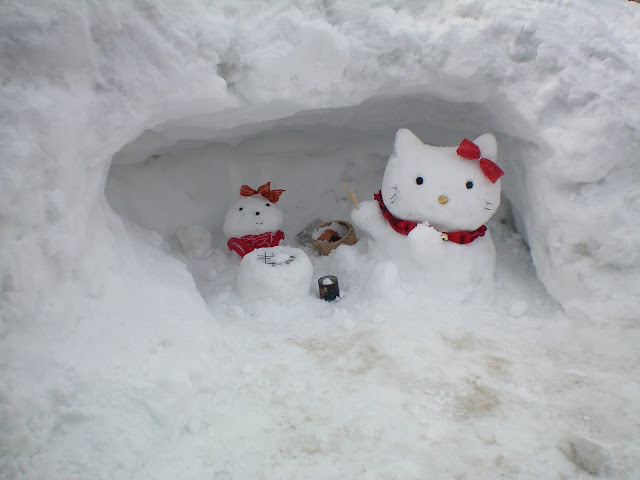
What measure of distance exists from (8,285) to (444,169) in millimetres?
1859

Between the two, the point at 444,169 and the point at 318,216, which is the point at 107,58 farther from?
the point at 318,216

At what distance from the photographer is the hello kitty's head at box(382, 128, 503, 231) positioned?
2.36 meters

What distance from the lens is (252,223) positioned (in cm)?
289

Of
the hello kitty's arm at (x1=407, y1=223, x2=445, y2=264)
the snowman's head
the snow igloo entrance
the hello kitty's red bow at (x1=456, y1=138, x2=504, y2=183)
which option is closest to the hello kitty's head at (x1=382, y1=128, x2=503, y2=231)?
the hello kitty's red bow at (x1=456, y1=138, x2=504, y2=183)

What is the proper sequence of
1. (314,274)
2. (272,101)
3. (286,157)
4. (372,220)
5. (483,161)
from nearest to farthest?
1. (272,101)
2. (483,161)
3. (372,220)
4. (314,274)
5. (286,157)

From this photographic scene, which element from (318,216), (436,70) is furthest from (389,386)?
(318,216)

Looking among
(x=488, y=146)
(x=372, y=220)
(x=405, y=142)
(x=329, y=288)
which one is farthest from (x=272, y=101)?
(x=488, y=146)

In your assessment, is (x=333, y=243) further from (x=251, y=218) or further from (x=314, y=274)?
(x=251, y=218)

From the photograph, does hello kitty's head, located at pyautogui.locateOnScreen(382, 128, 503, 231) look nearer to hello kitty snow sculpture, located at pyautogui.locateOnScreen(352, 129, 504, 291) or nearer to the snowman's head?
hello kitty snow sculpture, located at pyautogui.locateOnScreen(352, 129, 504, 291)

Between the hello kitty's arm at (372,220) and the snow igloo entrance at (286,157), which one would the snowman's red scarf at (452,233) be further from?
the snow igloo entrance at (286,157)

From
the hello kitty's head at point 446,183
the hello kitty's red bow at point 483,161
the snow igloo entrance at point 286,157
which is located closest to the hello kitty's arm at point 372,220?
the hello kitty's head at point 446,183

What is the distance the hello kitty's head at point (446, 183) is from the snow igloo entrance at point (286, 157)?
0.25m

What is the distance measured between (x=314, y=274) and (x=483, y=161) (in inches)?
44.1

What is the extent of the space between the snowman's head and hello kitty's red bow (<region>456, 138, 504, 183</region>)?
3.84ft
